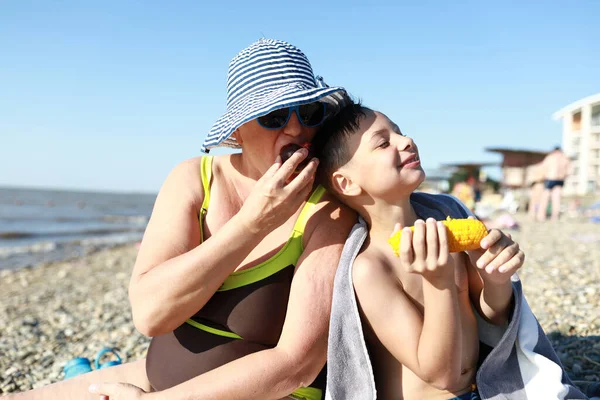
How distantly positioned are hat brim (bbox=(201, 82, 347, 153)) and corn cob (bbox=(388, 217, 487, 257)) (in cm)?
63

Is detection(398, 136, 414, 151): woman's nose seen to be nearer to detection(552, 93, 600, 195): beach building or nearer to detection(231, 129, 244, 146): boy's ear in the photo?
detection(231, 129, 244, 146): boy's ear

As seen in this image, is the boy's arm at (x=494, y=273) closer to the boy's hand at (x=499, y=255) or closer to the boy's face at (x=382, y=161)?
the boy's hand at (x=499, y=255)

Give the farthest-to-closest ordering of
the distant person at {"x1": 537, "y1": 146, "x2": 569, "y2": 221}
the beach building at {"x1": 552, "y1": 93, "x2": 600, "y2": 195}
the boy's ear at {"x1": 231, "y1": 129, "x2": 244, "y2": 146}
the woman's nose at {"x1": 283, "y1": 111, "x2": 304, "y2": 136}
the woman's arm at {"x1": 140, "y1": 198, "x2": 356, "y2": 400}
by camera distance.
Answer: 1. the beach building at {"x1": 552, "y1": 93, "x2": 600, "y2": 195}
2. the distant person at {"x1": 537, "y1": 146, "x2": 569, "y2": 221}
3. the boy's ear at {"x1": 231, "y1": 129, "x2": 244, "y2": 146}
4. the woman's nose at {"x1": 283, "y1": 111, "x2": 304, "y2": 136}
5. the woman's arm at {"x1": 140, "y1": 198, "x2": 356, "y2": 400}

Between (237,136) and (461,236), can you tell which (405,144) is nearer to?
(461,236)

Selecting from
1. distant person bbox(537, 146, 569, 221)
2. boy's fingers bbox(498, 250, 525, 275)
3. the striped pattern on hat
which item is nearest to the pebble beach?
boy's fingers bbox(498, 250, 525, 275)

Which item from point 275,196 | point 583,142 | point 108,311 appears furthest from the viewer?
point 583,142

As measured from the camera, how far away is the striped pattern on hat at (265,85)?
1.95 m

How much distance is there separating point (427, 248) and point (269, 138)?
77 cm

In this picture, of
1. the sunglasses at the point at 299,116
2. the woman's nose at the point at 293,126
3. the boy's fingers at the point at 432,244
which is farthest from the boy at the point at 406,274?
the woman's nose at the point at 293,126

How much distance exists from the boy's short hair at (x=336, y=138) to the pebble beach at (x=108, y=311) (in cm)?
191

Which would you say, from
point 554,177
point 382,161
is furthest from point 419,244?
point 554,177

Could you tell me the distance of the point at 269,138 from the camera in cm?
204

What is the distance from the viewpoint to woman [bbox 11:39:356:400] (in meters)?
1.84

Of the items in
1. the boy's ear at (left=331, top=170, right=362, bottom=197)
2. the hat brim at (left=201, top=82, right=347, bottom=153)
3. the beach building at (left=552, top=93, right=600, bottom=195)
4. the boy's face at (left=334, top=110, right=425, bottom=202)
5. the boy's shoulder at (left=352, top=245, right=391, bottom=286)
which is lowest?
the beach building at (left=552, top=93, right=600, bottom=195)
